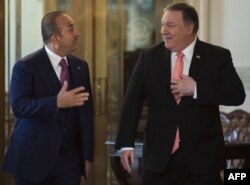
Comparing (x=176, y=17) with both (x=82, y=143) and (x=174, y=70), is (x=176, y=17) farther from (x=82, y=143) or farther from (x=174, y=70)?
(x=82, y=143)

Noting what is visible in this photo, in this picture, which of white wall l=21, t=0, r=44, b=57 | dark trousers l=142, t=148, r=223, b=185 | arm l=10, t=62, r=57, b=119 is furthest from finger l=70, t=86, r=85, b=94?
white wall l=21, t=0, r=44, b=57

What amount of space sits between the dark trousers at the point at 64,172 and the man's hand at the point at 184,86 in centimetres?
81

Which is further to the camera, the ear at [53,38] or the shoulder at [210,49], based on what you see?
the ear at [53,38]

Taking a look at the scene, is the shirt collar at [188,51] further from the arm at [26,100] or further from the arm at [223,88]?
the arm at [26,100]

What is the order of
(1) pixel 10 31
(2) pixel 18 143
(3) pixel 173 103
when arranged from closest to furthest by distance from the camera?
(3) pixel 173 103, (2) pixel 18 143, (1) pixel 10 31

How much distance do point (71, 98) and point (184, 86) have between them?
2.11 feet

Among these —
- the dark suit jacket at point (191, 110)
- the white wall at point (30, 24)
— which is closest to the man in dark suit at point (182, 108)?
the dark suit jacket at point (191, 110)

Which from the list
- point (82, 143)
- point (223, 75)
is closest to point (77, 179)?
point (82, 143)

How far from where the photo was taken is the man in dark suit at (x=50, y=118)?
10.2 ft

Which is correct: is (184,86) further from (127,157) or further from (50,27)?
(50,27)

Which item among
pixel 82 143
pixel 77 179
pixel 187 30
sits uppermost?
pixel 187 30

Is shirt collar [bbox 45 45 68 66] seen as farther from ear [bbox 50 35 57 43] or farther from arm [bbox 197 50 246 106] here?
arm [bbox 197 50 246 106]

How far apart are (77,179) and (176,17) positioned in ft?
3.70

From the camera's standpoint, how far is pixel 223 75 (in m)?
2.99
